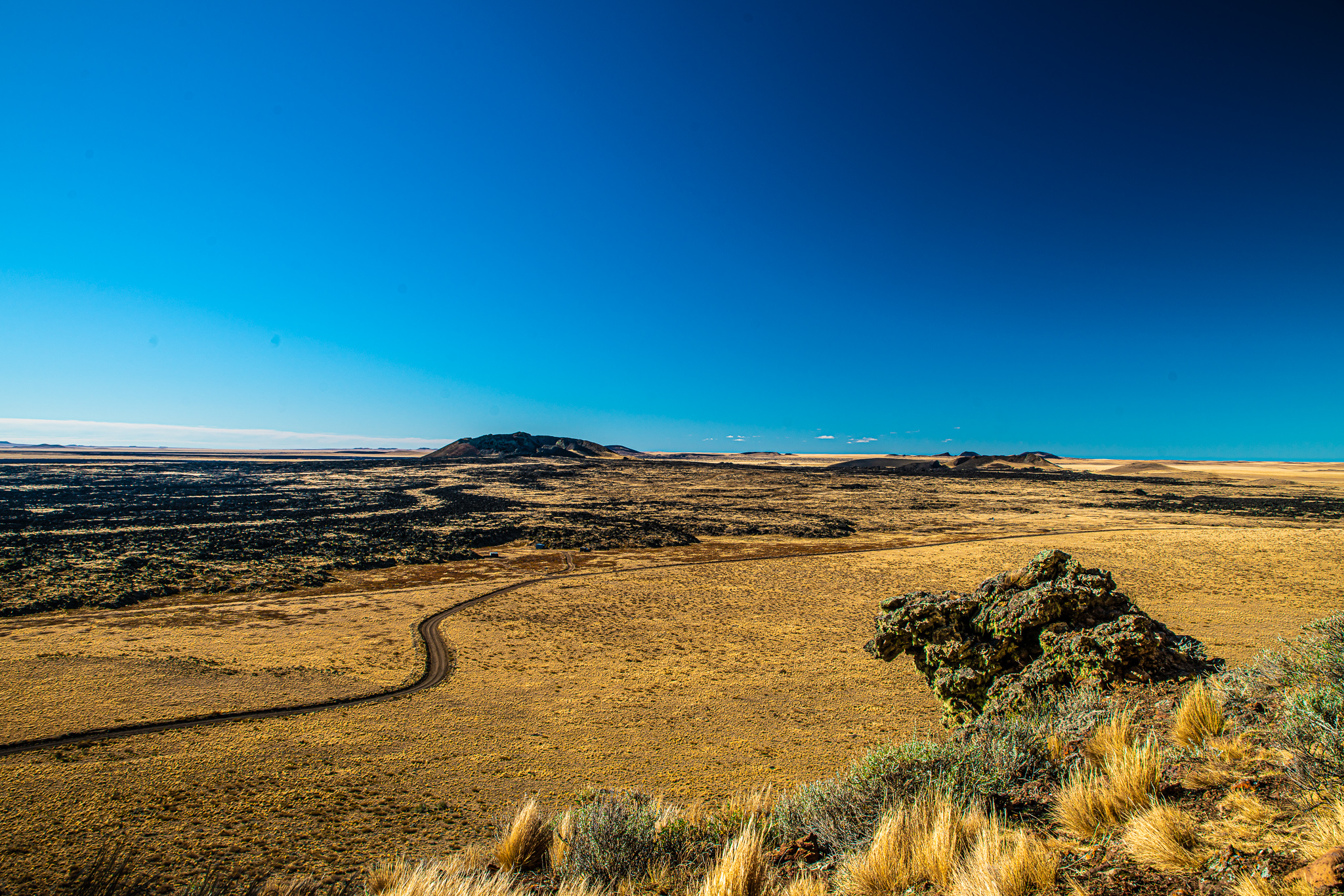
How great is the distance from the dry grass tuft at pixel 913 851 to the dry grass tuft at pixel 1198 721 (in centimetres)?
225

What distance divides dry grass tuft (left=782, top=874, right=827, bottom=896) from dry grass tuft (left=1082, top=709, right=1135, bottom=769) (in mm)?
2358

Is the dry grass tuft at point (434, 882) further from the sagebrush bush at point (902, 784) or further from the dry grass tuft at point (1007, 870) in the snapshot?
the dry grass tuft at point (1007, 870)

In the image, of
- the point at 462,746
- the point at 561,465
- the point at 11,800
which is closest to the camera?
the point at 11,800

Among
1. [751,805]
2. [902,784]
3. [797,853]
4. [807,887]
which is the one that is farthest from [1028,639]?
[807,887]

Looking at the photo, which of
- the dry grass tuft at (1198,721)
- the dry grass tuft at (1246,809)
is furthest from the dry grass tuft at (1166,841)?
the dry grass tuft at (1198,721)

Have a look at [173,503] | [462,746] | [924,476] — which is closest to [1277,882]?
[462,746]

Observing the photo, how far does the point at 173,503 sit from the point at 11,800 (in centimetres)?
3937

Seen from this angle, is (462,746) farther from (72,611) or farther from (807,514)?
(807,514)

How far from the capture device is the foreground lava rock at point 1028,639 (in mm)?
6695

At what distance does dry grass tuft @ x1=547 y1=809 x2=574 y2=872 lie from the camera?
4145 millimetres

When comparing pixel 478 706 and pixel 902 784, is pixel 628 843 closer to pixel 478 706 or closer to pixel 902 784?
pixel 902 784

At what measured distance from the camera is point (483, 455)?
112 m

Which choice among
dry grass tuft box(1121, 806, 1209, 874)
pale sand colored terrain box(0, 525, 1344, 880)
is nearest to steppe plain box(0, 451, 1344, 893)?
pale sand colored terrain box(0, 525, 1344, 880)

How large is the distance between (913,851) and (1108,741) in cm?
234
